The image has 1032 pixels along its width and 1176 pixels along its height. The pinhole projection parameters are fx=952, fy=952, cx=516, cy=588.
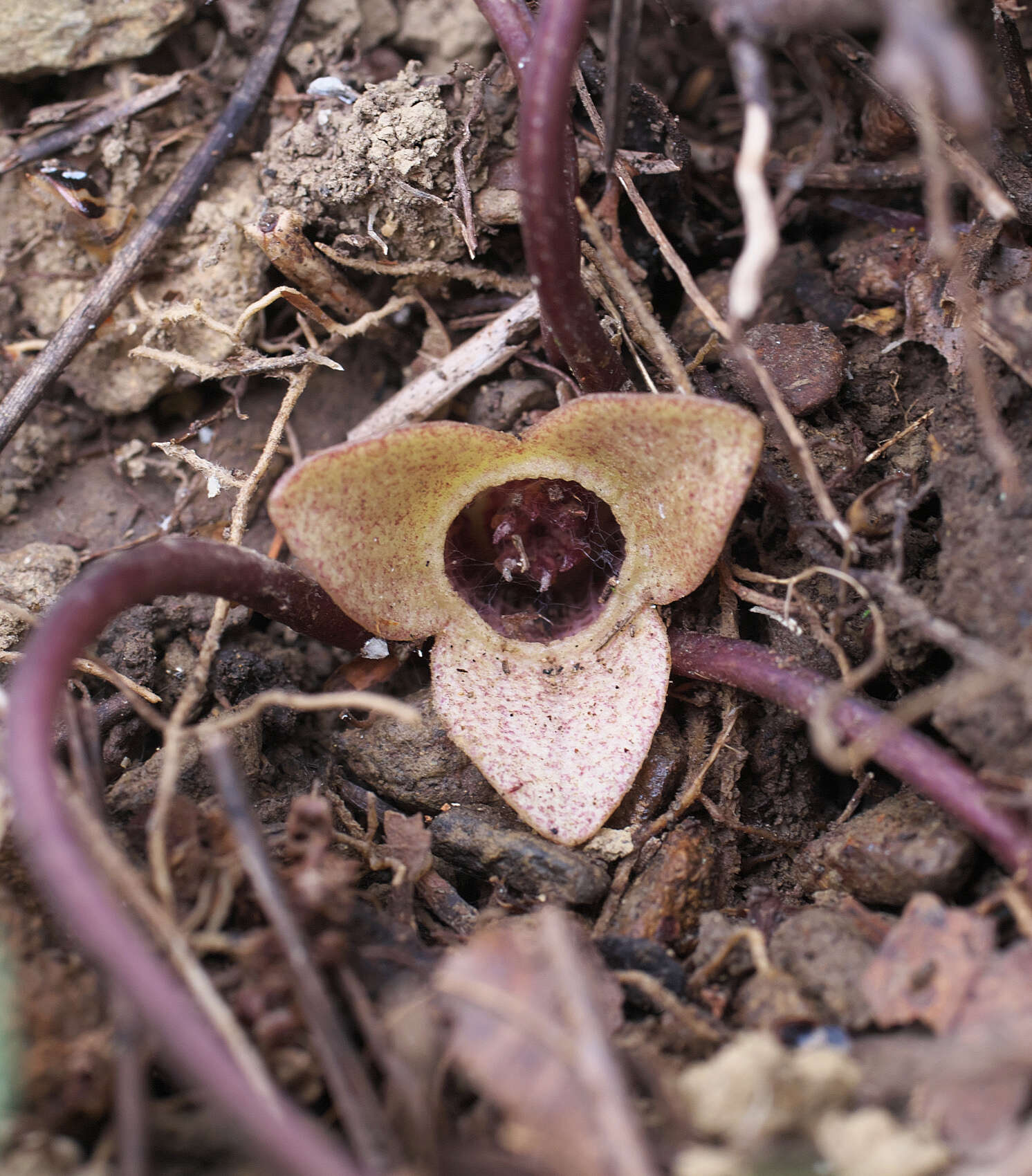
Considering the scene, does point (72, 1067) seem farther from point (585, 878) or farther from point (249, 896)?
point (585, 878)

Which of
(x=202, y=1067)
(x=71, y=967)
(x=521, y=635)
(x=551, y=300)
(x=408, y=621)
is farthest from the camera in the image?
(x=521, y=635)

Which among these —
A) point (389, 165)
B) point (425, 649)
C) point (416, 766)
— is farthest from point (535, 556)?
point (389, 165)

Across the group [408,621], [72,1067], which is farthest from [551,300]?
[72,1067]

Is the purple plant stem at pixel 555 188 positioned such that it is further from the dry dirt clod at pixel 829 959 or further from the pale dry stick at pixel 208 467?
the dry dirt clod at pixel 829 959

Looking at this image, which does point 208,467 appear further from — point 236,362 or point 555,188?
point 555,188

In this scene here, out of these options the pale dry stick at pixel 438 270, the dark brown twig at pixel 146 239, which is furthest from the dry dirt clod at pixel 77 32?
the pale dry stick at pixel 438 270

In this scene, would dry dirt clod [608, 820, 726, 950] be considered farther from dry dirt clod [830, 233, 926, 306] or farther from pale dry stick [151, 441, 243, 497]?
dry dirt clod [830, 233, 926, 306]
